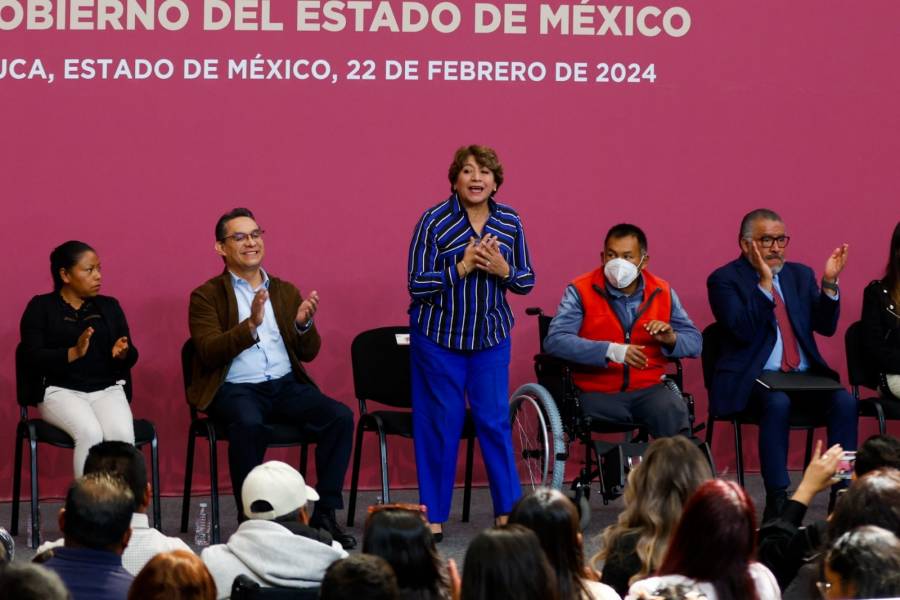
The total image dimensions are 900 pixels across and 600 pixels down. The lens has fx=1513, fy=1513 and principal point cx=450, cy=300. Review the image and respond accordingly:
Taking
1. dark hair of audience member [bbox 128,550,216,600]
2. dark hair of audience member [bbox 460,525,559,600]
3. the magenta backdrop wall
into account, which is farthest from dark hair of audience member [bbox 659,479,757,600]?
the magenta backdrop wall

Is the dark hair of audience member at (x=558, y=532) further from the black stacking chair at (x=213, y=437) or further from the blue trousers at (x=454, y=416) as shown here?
the black stacking chair at (x=213, y=437)

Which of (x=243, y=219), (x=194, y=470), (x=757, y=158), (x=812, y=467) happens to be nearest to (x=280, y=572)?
(x=812, y=467)

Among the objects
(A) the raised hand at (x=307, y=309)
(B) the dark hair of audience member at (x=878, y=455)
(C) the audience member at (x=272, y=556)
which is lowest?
(C) the audience member at (x=272, y=556)

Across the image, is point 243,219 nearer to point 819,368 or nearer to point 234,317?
point 234,317

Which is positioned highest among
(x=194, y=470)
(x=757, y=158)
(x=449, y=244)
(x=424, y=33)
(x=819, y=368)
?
(x=424, y=33)

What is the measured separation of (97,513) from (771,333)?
11.0ft

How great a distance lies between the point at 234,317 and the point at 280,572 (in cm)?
242

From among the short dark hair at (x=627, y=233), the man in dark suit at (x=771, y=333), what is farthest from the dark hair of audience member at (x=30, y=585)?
the man in dark suit at (x=771, y=333)

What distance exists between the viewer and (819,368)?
5.89 metres

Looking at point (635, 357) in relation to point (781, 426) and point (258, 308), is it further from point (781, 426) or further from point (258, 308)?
point (258, 308)

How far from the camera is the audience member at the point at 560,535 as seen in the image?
2.92m

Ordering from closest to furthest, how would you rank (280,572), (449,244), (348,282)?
(280,572) < (449,244) < (348,282)

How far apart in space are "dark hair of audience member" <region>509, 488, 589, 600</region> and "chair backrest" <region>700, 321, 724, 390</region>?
3.03 metres

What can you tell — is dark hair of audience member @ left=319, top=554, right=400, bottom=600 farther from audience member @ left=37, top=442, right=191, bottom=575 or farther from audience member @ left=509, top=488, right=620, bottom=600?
audience member @ left=37, top=442, right=191, bottom=575
